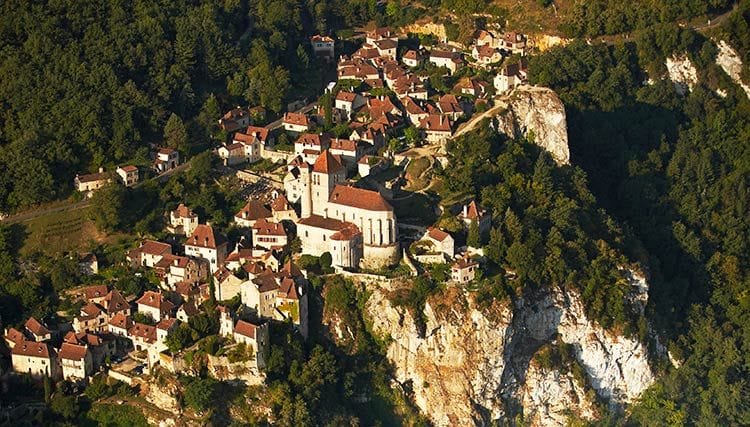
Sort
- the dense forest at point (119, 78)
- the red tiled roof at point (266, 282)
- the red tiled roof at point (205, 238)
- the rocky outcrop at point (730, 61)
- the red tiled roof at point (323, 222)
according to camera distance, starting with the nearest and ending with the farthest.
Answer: the red tiled roof at point (266, 282) < the red tiled roof at point (323, 222) < the red tiled roof at point (205, 238) < the dense forest at point (119, 78) < the rocky outcrop at point (730, 61)

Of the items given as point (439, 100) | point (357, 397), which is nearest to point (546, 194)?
point (439, 100)

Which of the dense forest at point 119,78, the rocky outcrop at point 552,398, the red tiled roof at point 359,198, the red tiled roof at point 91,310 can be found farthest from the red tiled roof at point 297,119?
the rocky outcrop at point 552,398

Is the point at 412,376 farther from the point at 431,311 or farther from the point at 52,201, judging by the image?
the point at 52,201

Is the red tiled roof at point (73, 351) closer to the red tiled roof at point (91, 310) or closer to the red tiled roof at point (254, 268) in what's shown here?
the red tiled roof at point (91, 310)

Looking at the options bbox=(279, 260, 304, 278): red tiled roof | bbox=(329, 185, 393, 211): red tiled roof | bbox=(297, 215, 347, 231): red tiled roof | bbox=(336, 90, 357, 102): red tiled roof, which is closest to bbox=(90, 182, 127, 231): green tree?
bbox=(297, 215, 347, 231): red tiled roof

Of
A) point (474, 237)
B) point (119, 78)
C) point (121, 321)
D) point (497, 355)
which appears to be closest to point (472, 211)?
point (474, 237)

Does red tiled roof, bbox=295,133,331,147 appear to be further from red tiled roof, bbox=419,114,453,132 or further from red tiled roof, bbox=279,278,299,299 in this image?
red tiled roof, bbox=279,278,299,299

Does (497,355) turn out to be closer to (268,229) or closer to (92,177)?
(268,229)

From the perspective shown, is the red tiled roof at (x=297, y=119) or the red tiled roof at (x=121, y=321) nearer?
the red tiled roof at (x=121, y=321)
